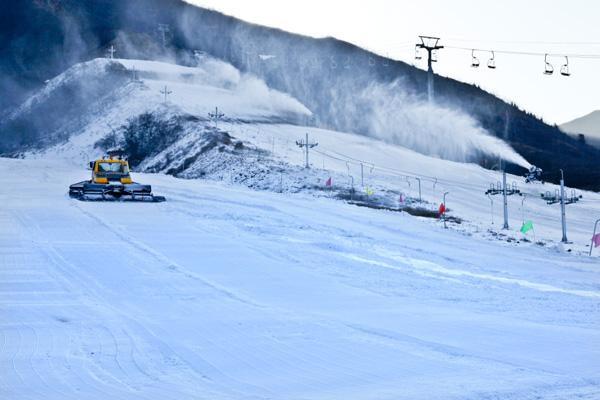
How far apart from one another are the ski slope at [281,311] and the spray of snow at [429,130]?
153 ft

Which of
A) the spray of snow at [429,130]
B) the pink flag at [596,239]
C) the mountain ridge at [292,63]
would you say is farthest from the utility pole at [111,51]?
the pink flag at [596,239]

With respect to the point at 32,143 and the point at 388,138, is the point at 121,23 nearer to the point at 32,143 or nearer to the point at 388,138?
the point at 32,143

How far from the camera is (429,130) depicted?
87125 millimetres

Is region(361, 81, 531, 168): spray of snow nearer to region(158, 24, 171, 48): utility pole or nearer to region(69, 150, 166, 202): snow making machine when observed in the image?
region(158, 24, 171, 48): utility pole

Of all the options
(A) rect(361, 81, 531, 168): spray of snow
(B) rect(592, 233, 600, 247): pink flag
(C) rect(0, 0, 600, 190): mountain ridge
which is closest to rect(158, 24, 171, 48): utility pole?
(C) rect(0, 0, 600, 190): mountain ridge

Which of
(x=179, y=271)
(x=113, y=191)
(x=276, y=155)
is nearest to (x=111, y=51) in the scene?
(x=276, y=155)

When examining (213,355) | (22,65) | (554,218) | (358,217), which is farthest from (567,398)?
(22,65)

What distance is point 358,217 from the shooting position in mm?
Result: 36125

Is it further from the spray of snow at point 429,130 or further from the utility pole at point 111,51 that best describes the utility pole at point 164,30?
the spray of snow at point 429,130

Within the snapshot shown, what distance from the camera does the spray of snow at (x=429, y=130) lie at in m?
82.8

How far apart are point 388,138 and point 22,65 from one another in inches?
2273

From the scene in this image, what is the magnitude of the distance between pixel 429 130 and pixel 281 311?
236ft

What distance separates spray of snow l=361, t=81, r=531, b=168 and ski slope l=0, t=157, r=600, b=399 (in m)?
46.5

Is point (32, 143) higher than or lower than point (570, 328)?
higher
